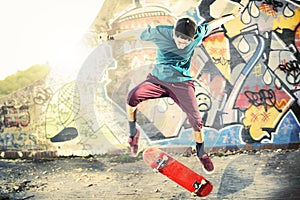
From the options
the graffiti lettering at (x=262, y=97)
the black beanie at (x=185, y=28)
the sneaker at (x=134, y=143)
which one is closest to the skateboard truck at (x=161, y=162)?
the sneaker at (x=134, y=143)

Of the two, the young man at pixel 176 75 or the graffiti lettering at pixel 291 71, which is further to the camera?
the graffiti lettering at pixel 291 71

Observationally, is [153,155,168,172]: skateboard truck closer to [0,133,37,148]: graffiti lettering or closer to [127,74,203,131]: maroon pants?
[127,74,203,131]: maroon pants

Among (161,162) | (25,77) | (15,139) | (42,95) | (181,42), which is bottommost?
(161,162)

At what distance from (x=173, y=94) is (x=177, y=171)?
34.5 inches

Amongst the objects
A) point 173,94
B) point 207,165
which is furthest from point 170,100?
point 207,165

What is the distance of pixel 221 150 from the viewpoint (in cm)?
427

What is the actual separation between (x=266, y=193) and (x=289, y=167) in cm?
42

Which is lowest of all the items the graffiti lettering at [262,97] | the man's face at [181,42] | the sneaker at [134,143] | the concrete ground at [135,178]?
the concrete ground at [135,178]

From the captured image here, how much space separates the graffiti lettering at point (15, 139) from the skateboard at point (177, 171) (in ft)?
4.53

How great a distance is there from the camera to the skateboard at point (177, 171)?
13.6ft

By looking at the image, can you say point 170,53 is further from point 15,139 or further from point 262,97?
point 15,139

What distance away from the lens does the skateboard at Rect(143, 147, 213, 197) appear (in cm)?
415

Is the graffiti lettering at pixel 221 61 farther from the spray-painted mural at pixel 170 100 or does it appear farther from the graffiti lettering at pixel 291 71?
the graffiti lettering at pixel 291 71

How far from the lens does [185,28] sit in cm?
414
